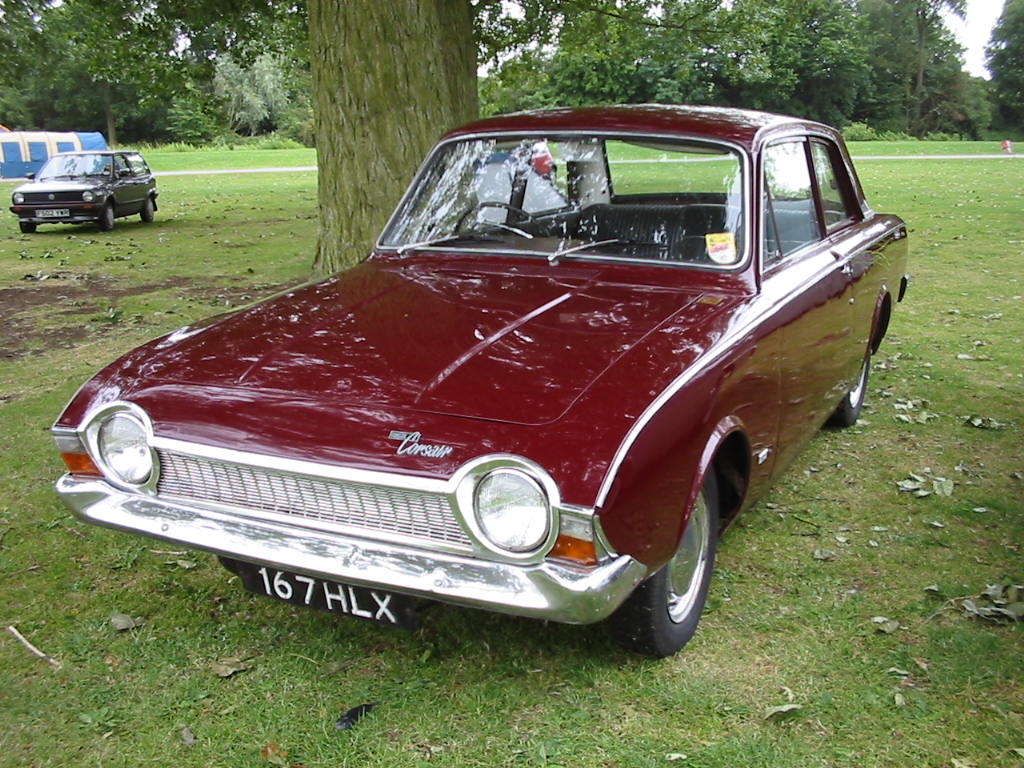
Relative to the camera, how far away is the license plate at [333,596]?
2.67m

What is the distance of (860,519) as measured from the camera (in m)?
4.05

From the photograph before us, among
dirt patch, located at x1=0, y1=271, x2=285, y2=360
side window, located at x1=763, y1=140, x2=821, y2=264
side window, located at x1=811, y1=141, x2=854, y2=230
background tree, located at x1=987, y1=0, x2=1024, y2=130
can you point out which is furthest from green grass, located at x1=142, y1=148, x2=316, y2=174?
background tree, located at x1=987, y1=0, x2=1024, y2=130

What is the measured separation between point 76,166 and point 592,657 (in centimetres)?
1604

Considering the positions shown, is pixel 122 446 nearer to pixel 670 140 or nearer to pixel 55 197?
pixel 670 140

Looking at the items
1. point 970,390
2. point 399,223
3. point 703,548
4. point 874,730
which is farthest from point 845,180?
point 874,730

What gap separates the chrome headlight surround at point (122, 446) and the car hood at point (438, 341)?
0.50 ft

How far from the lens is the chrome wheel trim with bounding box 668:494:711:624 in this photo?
9.75 ft

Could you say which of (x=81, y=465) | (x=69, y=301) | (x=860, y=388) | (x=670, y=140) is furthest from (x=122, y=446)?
(x=69, y=301)

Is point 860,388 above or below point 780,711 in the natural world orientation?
above

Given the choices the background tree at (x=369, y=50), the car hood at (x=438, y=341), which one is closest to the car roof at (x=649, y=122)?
the car hood at (x=438, y=341)

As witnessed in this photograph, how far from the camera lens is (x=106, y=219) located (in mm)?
15773

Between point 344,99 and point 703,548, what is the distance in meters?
4.72

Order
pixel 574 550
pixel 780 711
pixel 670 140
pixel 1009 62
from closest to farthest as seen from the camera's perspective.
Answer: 1. pixel 574 550
2. pixel 780 711
3. pixel 670 140
4. pixel 1009 62

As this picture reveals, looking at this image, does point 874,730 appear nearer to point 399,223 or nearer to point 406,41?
point 399,223
